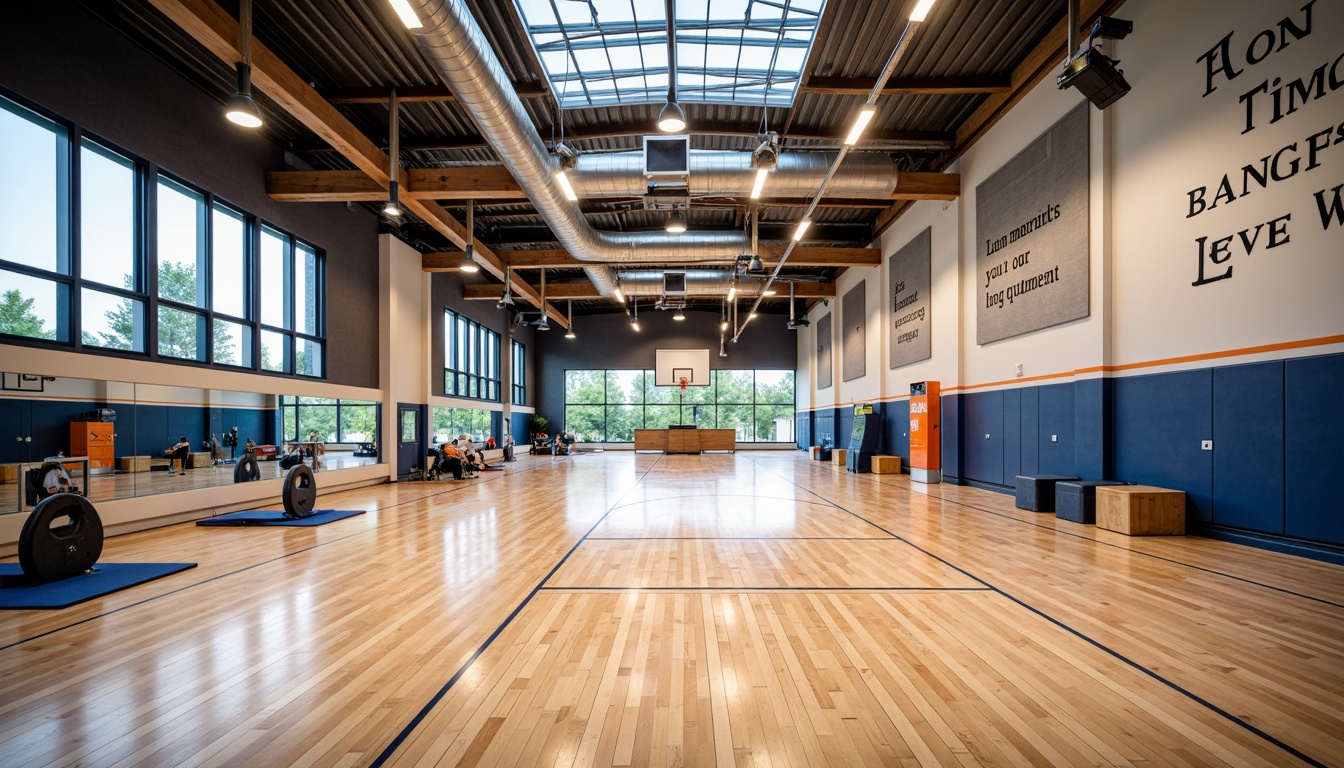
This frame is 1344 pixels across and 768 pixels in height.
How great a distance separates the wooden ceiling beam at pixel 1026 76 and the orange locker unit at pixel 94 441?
11326mm

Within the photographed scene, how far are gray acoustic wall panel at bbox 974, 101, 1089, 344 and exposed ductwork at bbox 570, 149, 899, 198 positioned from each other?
1784 millimetres

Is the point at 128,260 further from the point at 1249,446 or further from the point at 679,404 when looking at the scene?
the point at 679,404

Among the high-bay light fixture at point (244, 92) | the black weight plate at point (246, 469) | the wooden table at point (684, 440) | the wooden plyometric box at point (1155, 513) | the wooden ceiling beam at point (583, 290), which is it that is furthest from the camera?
the wooden table at point (684, 440)

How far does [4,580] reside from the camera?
407 cm

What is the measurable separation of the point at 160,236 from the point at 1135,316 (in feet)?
36.9

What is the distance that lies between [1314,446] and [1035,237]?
13.6 ft

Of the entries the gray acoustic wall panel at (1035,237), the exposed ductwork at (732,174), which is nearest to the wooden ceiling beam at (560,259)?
the exposed ductwork at (732,174)

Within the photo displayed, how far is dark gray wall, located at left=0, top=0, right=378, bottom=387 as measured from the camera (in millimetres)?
5324

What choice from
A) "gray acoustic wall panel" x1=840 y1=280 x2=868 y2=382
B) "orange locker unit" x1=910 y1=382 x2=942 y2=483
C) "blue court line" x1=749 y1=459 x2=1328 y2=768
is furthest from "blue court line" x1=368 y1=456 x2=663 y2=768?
"gray acoustic wall panel" x1=840 y1=280 x2=868 y2=382

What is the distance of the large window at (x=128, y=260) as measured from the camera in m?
5.38

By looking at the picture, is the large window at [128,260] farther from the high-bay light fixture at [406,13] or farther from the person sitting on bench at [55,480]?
the high-bay light fixture at [406,13]

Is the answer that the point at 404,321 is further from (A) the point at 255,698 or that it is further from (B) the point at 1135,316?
(B) the point at 1135,316

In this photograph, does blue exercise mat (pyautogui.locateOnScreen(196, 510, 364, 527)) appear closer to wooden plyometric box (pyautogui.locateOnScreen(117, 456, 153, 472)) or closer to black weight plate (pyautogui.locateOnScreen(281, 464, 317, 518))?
black weight plate (pyautogui.locateOnScreen(281, 464, 317, 518))

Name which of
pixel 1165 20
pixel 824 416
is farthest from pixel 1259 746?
pixel 824 416
